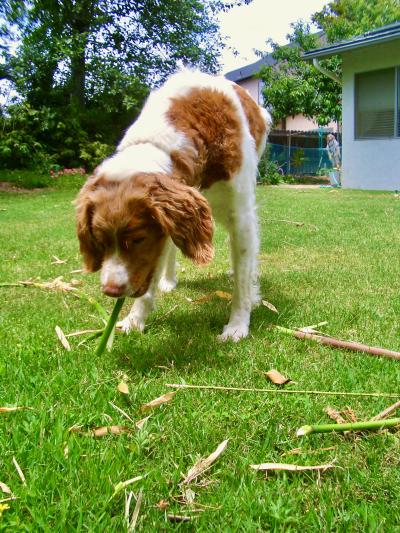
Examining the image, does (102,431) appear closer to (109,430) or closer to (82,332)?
(109,430)

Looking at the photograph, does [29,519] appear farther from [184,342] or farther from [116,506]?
[184,342]

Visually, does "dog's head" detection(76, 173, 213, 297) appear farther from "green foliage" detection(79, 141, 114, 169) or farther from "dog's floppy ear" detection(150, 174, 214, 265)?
"green foliage" detection(79, 141, 114, 169)

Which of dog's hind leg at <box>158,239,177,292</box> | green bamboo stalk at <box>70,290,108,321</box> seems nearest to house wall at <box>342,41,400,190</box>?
dog's hind leg at <box>158,239,177,292</box>

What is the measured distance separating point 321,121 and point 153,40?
A: 8754mm

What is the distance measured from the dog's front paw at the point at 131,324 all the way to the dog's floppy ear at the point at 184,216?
0.72 meters

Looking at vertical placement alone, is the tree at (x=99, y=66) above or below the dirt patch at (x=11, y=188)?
above

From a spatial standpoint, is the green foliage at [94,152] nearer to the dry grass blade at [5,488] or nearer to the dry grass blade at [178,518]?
the dry grass blade at [5,488]

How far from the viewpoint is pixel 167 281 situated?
13.7ft

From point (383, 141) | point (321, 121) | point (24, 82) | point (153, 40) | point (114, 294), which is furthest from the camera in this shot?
point (321, 121)

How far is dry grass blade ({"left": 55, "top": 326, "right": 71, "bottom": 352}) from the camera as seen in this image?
268 centimetres

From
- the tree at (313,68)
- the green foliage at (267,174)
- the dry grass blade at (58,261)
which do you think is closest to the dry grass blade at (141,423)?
the dry grass blade at (58,261)

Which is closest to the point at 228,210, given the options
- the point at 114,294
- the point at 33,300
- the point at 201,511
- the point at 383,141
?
the point at 114,294

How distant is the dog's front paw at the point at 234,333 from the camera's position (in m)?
2.90

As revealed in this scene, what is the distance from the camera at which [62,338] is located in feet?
9.09
